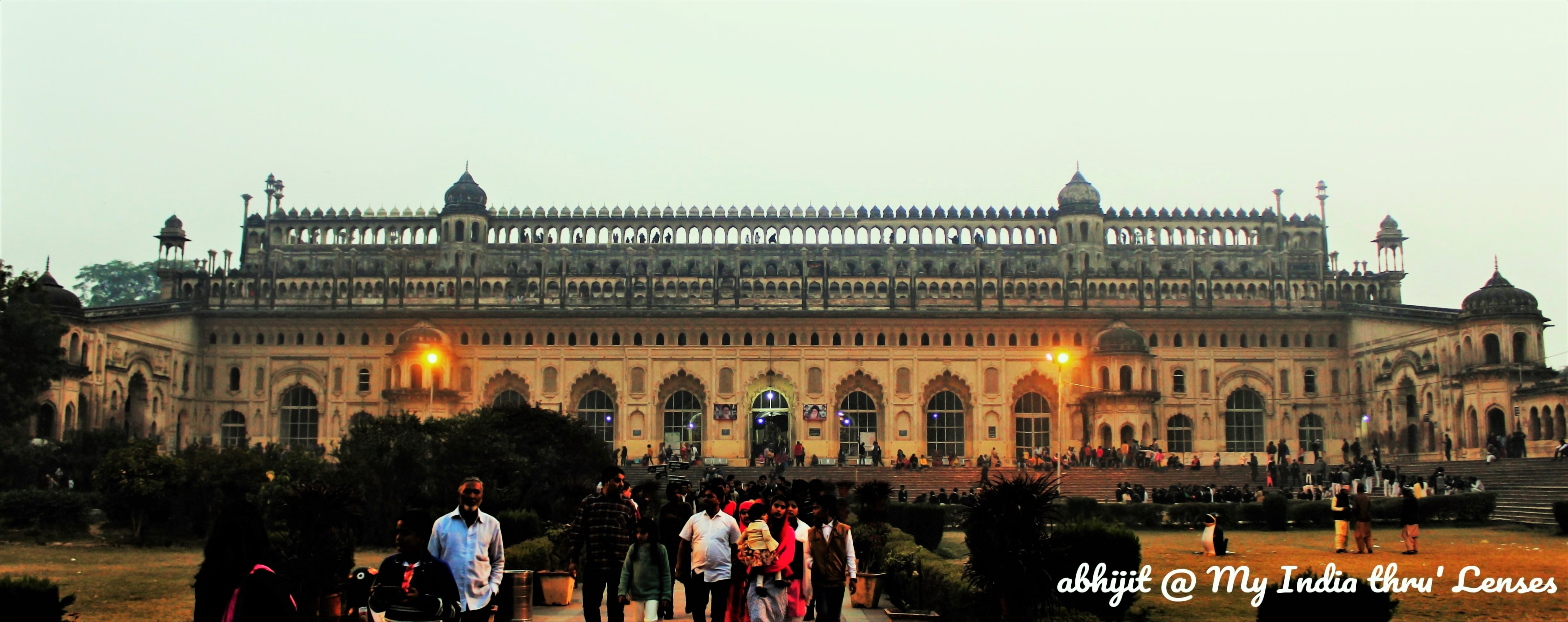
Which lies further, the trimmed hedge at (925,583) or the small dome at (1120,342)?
the small dome at (1120,342)

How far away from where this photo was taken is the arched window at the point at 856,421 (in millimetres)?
54969

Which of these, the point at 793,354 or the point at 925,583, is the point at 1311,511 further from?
the point at 793,354

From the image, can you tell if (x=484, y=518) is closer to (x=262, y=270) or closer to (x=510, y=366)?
(x=510, y=366)

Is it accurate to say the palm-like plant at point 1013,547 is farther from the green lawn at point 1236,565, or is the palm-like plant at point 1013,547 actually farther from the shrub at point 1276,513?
the shrub at point 1276,513

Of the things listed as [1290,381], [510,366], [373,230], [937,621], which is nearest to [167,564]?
[937,621]

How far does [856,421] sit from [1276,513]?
2764 centimetres

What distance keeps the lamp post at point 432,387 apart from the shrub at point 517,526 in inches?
1256

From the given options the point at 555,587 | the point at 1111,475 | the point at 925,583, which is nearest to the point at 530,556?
the point at 555,587

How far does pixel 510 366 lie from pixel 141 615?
40268 millimetres

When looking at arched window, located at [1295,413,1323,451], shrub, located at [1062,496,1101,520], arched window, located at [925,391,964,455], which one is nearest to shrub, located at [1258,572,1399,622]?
shrub, located at [1062,496,1101,520]

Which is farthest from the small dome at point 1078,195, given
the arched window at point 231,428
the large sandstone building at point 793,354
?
the arched window at point 231,428

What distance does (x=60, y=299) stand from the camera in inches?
1807

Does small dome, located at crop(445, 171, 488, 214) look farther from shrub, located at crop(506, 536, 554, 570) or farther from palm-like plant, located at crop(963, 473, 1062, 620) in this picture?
palm-like plant, located at crop(963, 473, 1062, 620)

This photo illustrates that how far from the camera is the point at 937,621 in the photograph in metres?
14.3
